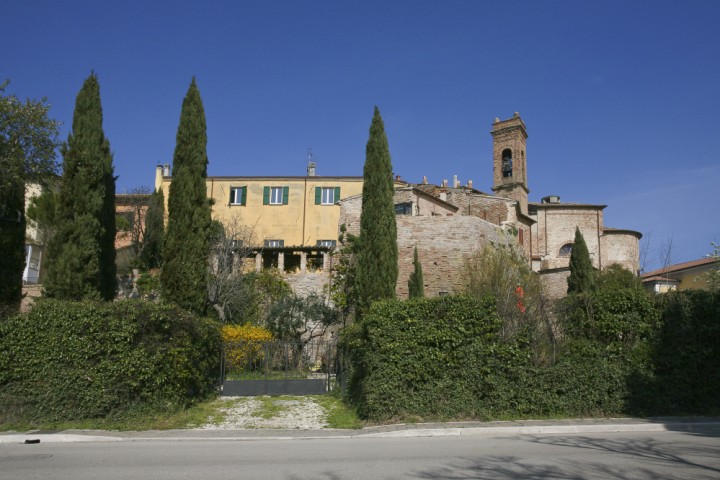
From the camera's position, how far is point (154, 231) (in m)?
38.1

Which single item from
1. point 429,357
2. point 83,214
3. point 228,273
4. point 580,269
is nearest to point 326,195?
point 228,273

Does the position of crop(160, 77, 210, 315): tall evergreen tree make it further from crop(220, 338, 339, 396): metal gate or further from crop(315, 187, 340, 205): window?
crop(315, 187, 340, 205): window

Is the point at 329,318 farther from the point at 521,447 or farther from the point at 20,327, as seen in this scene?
the point at 521,447

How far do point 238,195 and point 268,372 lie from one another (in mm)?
26396

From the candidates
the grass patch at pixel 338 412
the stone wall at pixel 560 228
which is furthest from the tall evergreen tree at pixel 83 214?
the stone wall at pixel 560 228

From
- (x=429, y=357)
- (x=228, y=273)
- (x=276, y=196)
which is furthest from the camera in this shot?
(x=276, y=196)

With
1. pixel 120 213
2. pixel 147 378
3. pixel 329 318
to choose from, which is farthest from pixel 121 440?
pixel 120 213

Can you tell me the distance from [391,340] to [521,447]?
4.30 m

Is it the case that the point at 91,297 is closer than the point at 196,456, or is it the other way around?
the point at 196,456

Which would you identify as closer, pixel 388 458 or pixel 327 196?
pixel 388 458

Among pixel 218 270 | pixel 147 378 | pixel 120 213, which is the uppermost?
pixel 120 213

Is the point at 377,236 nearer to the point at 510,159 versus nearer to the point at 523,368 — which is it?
the point at 523,368

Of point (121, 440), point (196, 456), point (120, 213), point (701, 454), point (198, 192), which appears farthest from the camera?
point (120, 213)

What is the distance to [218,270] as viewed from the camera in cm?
3080
